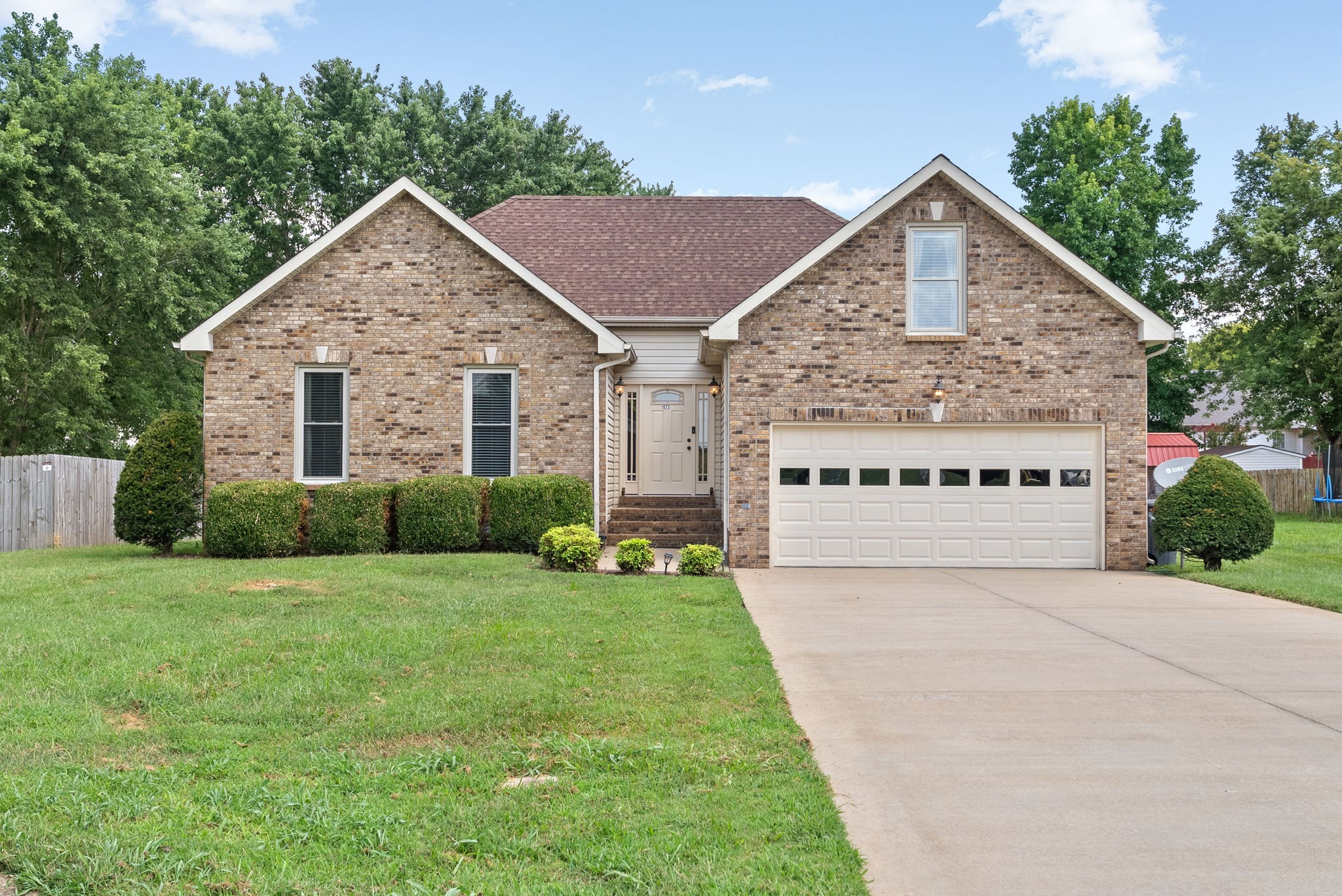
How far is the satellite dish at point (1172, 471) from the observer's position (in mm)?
15516

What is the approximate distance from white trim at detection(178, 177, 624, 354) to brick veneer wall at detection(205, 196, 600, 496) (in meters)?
0.15

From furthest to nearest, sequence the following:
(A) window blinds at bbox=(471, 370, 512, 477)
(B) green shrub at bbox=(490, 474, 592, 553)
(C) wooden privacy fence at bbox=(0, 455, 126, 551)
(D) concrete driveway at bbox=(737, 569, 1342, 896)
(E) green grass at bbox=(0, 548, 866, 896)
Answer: (C) wooden privacy fence at bbox=(0, 455, 126, 551)
(A) window blinds at bbox=(471, 370, 512, 477)
(B) green shrub at bbox=(490, 474, 592, 553)
(D) concrete driveway at bbox=(737, 569, 1342, 896)
(E) green grass at bbox=(0, 548, 866, 896)

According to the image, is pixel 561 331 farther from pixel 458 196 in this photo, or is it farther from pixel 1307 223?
pixel 1307 223

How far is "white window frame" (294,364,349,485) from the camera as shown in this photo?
16.3 metres

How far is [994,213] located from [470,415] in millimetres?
9003

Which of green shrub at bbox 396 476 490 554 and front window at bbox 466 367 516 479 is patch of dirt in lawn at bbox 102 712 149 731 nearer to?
green shrub at bbox 396 476 490 554

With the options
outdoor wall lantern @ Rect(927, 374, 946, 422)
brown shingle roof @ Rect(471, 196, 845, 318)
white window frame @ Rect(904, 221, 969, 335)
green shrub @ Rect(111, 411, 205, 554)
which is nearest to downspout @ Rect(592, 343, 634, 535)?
brown shingle roof @ Rect(471, 196, 845, 318)

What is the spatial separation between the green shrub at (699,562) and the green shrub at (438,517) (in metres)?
3.71

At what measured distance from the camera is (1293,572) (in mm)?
14578

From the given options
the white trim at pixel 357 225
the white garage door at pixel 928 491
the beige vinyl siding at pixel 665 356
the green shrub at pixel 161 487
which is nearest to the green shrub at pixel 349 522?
the green shrub at pixel 161 487

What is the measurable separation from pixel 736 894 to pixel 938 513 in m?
12.2

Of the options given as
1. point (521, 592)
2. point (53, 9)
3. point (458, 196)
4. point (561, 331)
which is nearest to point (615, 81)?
point (561, 331)

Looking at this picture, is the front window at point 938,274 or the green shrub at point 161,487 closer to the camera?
the front window at point 938,274

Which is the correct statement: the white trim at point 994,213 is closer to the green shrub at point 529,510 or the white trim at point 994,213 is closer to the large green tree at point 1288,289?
the green shrub at point 529,510
